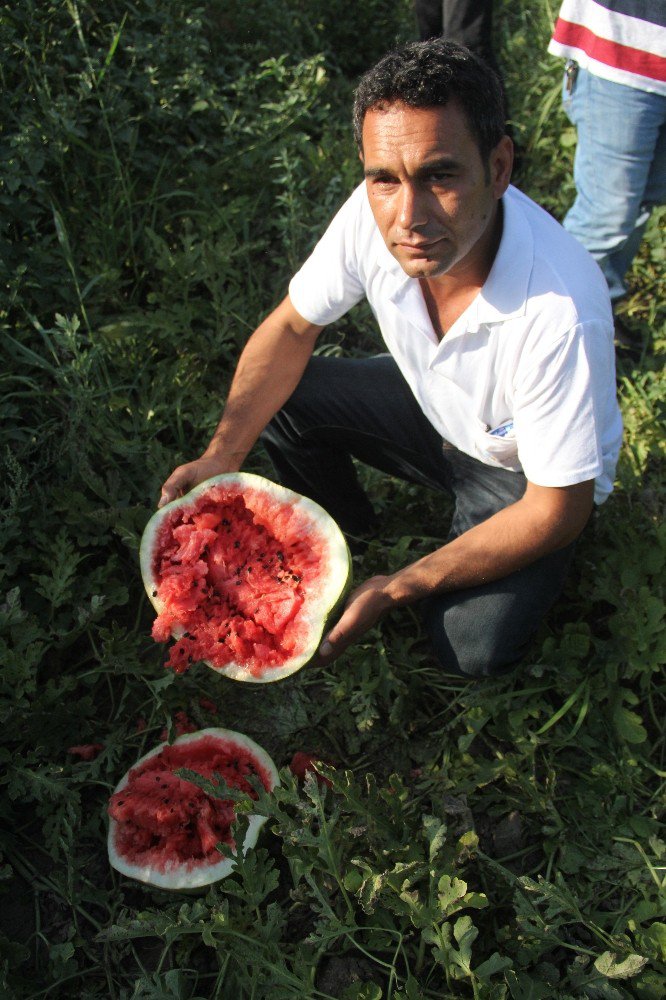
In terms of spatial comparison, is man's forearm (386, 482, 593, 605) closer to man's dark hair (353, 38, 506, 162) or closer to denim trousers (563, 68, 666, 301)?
man's dark hair (353, 38, 506, 162)

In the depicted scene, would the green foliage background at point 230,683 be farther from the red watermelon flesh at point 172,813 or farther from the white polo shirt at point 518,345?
the white polo shirt at point 518,345

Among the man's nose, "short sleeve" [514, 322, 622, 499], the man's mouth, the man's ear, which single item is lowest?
"short sleeve" [514, 322, 622, 499]

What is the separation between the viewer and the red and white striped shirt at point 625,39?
9.83 ft

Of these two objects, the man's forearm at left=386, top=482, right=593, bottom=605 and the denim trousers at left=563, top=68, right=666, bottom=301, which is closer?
the man's forearm at left=386, top=482, right=593, bottom=605

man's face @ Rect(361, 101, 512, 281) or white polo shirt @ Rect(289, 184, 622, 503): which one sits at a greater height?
man's face @ Rect(361, 101, 512, 281)

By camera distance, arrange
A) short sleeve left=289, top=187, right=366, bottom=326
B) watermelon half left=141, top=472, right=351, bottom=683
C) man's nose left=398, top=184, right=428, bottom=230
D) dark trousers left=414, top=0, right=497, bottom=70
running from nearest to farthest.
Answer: man's nose left=398, top=184, right=428, bottom=230
watermelon half left=141, top=472, right=351, bottom=683
short sleeve left=289, top=187, right=366, bottom=326
dark trousers left=414, top=0, right=497, bottom=70

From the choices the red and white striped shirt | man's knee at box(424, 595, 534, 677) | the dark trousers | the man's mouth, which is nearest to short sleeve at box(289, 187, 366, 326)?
the man's mouth

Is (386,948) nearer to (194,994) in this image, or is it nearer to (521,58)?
(194,994)

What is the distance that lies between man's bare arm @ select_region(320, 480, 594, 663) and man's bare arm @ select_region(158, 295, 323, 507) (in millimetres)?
646

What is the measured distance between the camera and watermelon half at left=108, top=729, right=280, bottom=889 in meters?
2.48

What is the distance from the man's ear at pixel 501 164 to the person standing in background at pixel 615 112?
118 cm

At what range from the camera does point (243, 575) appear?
2666mm

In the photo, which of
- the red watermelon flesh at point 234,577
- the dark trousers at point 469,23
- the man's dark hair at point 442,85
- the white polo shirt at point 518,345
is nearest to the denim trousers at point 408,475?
the white polo shirt at point 518,345

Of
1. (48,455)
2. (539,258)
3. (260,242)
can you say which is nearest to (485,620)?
(539,258)
